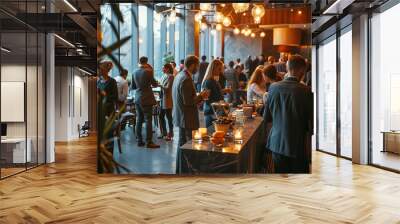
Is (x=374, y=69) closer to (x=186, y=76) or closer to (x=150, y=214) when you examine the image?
(x=186, y=76)

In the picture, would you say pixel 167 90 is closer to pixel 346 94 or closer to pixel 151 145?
pixel 151 145

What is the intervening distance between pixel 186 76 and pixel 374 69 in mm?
4211

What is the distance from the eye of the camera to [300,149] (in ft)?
20.7

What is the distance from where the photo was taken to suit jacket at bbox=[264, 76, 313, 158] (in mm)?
6199

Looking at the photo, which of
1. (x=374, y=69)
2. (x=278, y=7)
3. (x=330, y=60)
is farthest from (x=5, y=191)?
(x=330, y=60)

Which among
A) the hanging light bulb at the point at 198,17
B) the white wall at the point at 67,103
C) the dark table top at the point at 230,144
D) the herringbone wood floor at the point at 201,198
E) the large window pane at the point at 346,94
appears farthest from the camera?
the white wall at the point at 67,103

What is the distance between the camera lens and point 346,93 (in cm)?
956

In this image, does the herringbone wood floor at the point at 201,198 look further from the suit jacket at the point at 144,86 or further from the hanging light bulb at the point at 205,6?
the hanging light bulb at the point at 205,6

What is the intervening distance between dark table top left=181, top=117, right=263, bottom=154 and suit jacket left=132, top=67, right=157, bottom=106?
2.87 feet

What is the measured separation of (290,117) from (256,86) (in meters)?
0.70

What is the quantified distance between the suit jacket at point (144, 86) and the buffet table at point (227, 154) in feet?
2.87

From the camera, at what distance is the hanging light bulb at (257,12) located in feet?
20.7

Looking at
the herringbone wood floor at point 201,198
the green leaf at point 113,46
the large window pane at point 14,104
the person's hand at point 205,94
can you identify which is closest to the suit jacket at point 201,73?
the person's hand at point 205,94

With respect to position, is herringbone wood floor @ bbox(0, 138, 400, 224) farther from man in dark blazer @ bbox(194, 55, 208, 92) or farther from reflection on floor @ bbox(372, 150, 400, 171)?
man in dark blazer @ bbox(194, 55, 208, 92)
